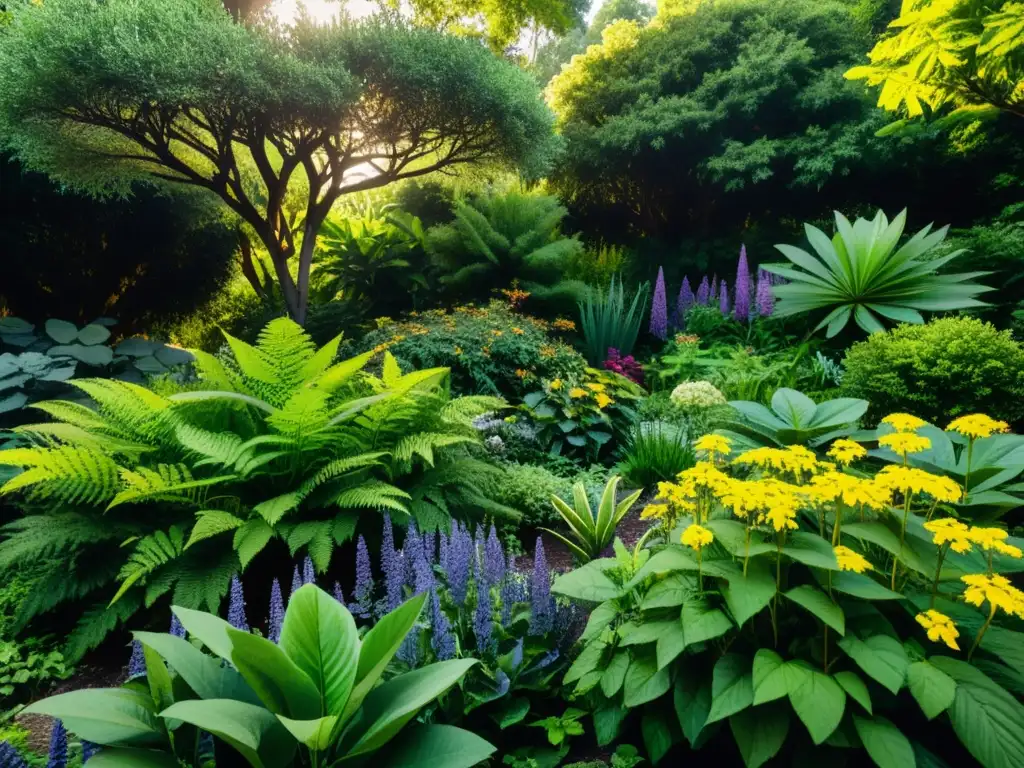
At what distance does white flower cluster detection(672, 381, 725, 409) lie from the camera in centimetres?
461

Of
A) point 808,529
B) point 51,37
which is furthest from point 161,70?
point 808,529

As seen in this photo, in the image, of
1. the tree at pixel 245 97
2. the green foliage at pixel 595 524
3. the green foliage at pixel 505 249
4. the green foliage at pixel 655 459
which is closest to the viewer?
the green foliage at pixel 595 524

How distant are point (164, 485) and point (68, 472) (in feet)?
A: 1.12

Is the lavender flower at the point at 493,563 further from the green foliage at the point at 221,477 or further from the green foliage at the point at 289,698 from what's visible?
the green foliage at the point at 289,698

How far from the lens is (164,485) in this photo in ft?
7.71

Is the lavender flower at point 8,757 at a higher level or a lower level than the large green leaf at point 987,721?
higher

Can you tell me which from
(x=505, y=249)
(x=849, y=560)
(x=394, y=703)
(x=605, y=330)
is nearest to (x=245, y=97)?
(x=505, y=249)

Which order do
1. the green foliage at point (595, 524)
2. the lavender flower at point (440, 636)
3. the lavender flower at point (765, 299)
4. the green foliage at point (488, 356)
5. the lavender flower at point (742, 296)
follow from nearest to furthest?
the lavender flower at point (440, 636) → the green foliage at point (595, 524) → the green foliage at point (488, 356) → the lavender flower at point (765, 299) → the lavender flower at point (742, 296)

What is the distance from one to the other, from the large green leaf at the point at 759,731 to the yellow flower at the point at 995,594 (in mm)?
464

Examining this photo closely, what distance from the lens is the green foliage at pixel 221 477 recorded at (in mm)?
2328

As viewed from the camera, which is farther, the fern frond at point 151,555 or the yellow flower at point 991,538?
the fern frond at point 151,555

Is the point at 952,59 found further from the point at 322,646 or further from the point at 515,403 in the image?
the point at 322,646

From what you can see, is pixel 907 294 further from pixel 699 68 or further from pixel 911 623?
pixel 699 68

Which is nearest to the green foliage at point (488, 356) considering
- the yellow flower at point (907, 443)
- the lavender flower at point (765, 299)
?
the lavender flower at point (765, 299)
